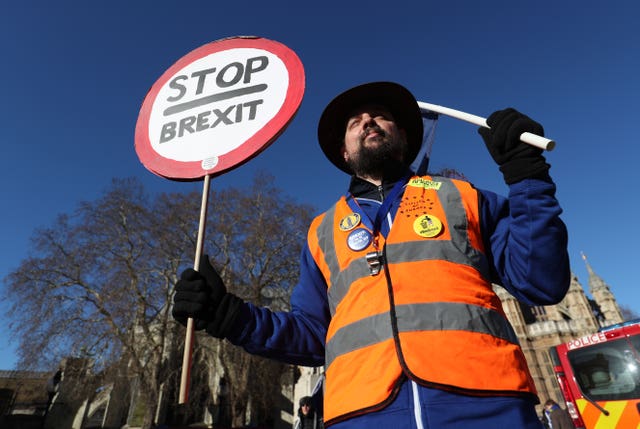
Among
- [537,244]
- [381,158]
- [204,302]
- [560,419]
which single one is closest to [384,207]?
[381,158]

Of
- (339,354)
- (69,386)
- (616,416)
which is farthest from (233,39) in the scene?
(69,386)

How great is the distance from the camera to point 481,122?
149cm

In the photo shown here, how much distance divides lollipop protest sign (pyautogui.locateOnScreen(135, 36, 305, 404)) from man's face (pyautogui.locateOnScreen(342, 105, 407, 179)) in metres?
0.47

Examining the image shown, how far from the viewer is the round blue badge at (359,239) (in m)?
1.57

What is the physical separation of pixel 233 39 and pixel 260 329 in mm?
1712

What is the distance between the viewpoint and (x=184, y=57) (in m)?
2.15

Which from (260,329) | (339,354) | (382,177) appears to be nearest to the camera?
(339,354)

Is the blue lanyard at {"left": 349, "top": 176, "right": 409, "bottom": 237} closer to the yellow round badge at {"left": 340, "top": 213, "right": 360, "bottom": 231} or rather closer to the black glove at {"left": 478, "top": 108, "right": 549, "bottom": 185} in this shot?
the yellow round badge at {"left": 340, "top": 213, "right": 360, "bottom": 231}

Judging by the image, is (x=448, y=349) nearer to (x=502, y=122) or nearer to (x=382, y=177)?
(x=502, y=122)

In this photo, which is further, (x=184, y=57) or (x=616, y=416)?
(x=616, y=416)

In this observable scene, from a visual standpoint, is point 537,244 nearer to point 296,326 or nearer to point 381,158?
point 381,158

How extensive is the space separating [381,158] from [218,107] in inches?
37.1

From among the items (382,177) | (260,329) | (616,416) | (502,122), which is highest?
(382,177)

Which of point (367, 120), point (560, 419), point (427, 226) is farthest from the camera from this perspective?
point (560, 419)
